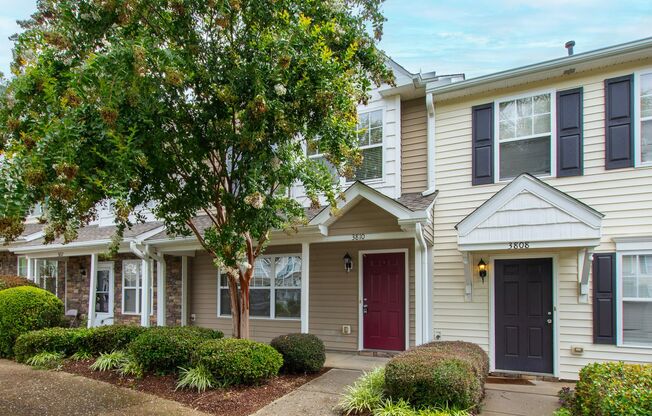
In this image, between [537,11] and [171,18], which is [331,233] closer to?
[171,18]

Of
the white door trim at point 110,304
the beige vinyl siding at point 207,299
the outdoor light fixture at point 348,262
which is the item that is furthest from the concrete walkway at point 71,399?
the white door trim at point 110,304

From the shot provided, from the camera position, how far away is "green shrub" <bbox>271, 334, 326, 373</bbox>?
6648 mm

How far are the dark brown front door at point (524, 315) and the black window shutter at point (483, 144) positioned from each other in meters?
1.54

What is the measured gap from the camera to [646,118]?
6.42 meters

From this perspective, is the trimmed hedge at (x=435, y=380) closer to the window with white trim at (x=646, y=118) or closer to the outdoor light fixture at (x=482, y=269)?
the outdoor light fixture at (x=482, y=269)

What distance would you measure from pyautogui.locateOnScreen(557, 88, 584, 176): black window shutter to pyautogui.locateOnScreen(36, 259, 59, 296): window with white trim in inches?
593

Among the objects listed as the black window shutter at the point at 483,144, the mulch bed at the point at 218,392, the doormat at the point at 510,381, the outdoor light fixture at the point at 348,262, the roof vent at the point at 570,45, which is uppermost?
the roof vent at the point at 570,45

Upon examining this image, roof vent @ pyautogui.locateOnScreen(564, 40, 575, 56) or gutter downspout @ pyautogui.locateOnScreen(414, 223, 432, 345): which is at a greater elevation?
roof vent @ pyautogui.locateOnScreen(564, 40, 575, 56)

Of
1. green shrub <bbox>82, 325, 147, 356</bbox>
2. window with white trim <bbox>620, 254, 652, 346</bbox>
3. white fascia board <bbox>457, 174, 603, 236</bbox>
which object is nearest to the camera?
white fascia board <bbox>457, 174, 603, 236</bbox>

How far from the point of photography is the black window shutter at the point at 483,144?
7605 mm

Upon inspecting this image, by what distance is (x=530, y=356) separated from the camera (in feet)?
23.0

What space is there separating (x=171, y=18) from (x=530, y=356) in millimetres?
7469

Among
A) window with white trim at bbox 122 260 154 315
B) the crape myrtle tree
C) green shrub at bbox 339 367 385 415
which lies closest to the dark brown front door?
green shrub at bbox 339 367 385 415

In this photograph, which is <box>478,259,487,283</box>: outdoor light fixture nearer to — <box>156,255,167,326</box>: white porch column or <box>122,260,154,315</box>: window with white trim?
<box>156,255,167,326</box>: white porch column
